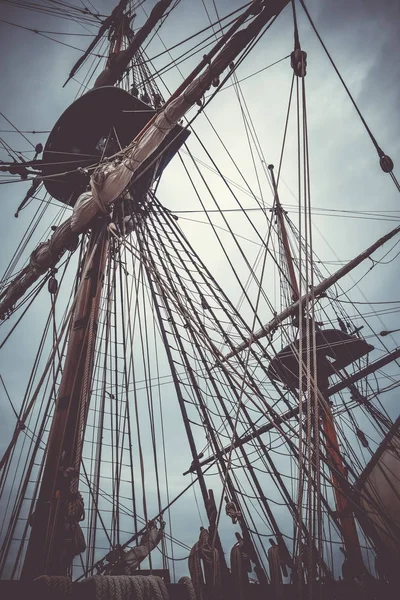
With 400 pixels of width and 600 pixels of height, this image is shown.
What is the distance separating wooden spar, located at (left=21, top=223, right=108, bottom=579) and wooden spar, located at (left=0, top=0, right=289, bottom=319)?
1.24 meters

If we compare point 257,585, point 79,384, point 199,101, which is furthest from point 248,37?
point 257,585

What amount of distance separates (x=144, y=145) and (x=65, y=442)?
416cm

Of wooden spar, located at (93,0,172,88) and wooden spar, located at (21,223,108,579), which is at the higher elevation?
wooden spar, located at (93,0,172,88)

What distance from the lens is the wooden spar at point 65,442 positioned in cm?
272

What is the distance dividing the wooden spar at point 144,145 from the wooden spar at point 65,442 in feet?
4.06

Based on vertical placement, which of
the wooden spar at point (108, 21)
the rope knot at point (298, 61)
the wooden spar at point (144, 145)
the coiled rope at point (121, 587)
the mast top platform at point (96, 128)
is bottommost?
the coiled rope at point (121, 587)

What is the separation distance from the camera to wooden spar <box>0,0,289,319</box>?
151 inches

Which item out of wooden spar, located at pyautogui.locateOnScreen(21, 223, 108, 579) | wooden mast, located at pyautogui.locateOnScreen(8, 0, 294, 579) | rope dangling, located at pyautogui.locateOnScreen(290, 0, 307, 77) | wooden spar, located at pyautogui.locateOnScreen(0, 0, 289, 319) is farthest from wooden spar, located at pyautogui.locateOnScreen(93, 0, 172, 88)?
rope dangling, located at pyautogui.locateOnScreen(290, 0, 307, 77)

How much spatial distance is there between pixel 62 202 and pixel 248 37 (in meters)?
5.64

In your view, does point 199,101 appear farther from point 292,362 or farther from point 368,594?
point 292,362

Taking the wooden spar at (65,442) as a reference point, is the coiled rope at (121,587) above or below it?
below

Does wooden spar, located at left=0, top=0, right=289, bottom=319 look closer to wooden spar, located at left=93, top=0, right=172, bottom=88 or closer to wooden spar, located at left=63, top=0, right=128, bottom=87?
wooden spar, located at left=93, top=0, right=172, bottom=88

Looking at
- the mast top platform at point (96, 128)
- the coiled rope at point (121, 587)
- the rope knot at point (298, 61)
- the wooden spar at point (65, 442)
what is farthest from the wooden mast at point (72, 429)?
the mast top platform at point (96, 128)

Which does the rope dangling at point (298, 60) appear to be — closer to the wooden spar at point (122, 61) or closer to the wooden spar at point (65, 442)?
the wooden spar at point (65, 442)
